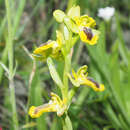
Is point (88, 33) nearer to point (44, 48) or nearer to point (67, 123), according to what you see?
point (44, 48)

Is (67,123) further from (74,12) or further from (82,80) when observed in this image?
(74,12)

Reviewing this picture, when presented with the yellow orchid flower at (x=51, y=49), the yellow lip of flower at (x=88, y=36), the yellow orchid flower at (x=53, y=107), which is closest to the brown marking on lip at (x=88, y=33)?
the yellow lip of flower at (x=88, y=36)

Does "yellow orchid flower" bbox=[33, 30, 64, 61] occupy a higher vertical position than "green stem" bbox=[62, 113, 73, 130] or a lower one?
higher

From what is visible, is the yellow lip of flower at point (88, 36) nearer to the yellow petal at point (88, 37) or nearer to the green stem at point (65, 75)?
the yellow petal at point (88, 37)

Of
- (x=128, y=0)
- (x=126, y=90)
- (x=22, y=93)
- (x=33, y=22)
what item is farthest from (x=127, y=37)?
(x=22, y=93)

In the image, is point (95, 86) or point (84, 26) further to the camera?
point (84, 26)

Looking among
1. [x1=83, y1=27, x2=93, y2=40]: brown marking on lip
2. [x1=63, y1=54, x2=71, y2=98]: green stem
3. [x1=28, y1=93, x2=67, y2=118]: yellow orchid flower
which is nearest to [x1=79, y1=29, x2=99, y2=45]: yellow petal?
[x1=83, y1=27, x2=93, y2=40]: brown marking on lip

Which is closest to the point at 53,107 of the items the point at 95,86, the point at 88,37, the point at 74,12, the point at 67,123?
the point at 67,123

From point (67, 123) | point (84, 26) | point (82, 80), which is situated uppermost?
point (84, 26)

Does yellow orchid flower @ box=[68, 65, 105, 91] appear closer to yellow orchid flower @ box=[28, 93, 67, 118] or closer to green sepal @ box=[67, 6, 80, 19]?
yellow orchid flower @ box=[28, 93, 67, 118]

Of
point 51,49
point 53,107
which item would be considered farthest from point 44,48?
point 53,107

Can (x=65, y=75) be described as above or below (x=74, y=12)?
below
